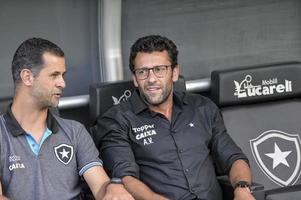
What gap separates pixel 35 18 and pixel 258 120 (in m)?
1.47

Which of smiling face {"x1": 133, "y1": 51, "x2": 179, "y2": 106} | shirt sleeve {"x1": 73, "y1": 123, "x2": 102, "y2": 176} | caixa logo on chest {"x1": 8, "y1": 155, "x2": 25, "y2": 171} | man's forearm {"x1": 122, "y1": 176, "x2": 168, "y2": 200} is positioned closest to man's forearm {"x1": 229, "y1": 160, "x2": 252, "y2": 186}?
man's forearm {"x1": 122, "y1": 176, "x2": 168, "y2": 200}

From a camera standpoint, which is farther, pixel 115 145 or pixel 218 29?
pixel 218 29

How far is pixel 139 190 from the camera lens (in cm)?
309

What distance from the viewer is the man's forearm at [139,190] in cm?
307

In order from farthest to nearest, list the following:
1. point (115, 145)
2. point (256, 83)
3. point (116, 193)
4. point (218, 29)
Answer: point (218, 29), point (256, 83), point (115, 145), point (116, 193)

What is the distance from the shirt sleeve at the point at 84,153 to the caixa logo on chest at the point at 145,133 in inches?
14.6

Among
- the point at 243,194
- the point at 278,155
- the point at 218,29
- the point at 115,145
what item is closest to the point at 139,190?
the point at 115,145

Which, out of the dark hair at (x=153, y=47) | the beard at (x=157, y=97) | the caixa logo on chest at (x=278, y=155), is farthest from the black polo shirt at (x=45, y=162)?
the caixa logo on chest at (x=278, y=155)

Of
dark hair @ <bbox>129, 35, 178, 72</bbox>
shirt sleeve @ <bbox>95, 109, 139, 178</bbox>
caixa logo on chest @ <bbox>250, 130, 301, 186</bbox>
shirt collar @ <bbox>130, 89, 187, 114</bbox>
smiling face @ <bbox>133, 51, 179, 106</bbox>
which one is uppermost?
dark hair @ <bbox>129, 35, 178, 72</bbox>

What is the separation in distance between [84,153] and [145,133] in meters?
0.48

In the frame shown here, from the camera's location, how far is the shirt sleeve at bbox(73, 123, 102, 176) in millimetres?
2957

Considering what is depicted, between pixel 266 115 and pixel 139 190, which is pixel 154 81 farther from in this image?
pixel 266 115

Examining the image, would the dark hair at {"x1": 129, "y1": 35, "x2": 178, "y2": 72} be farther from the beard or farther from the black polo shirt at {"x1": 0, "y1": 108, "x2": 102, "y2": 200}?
the black polo shirt at {"x1": 0, "y1": 108, "x2": 102, "y2": 200}

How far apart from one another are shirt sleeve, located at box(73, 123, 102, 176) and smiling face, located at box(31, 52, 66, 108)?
0.68 feet
